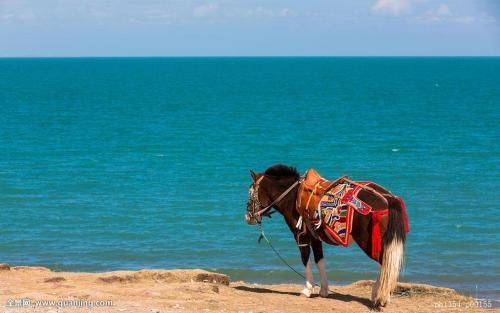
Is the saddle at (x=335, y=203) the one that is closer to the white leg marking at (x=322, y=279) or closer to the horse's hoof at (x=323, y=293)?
the white leg marking at (x=322, y=279)

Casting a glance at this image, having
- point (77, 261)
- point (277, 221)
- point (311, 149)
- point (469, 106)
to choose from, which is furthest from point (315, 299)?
point (469, 106)

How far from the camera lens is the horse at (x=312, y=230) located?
11.2 meters

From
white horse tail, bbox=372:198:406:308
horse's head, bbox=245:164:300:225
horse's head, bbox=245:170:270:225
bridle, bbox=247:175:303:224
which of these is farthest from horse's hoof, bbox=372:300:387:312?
horse's head, bbox=245:170:270:225

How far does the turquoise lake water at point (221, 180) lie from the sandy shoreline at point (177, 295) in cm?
375

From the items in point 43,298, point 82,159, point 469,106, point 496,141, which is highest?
point 469,106

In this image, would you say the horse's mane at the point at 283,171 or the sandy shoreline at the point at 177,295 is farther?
the horse's mane at the point at 283,171

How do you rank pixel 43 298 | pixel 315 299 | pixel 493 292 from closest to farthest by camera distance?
pixel 43 298 → pixel 315 299 → pixel 493 292

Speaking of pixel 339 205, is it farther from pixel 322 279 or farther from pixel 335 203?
pixel 322 279

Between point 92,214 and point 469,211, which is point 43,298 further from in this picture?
point 469,211

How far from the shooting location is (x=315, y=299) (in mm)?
12297

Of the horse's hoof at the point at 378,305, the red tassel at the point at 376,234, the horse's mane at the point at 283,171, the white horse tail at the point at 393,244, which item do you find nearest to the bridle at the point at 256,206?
the horse's mane at the point at 283,171

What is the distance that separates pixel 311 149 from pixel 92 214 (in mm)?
19767

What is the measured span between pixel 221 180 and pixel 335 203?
1981cm

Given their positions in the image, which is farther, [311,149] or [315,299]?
[311,149]
